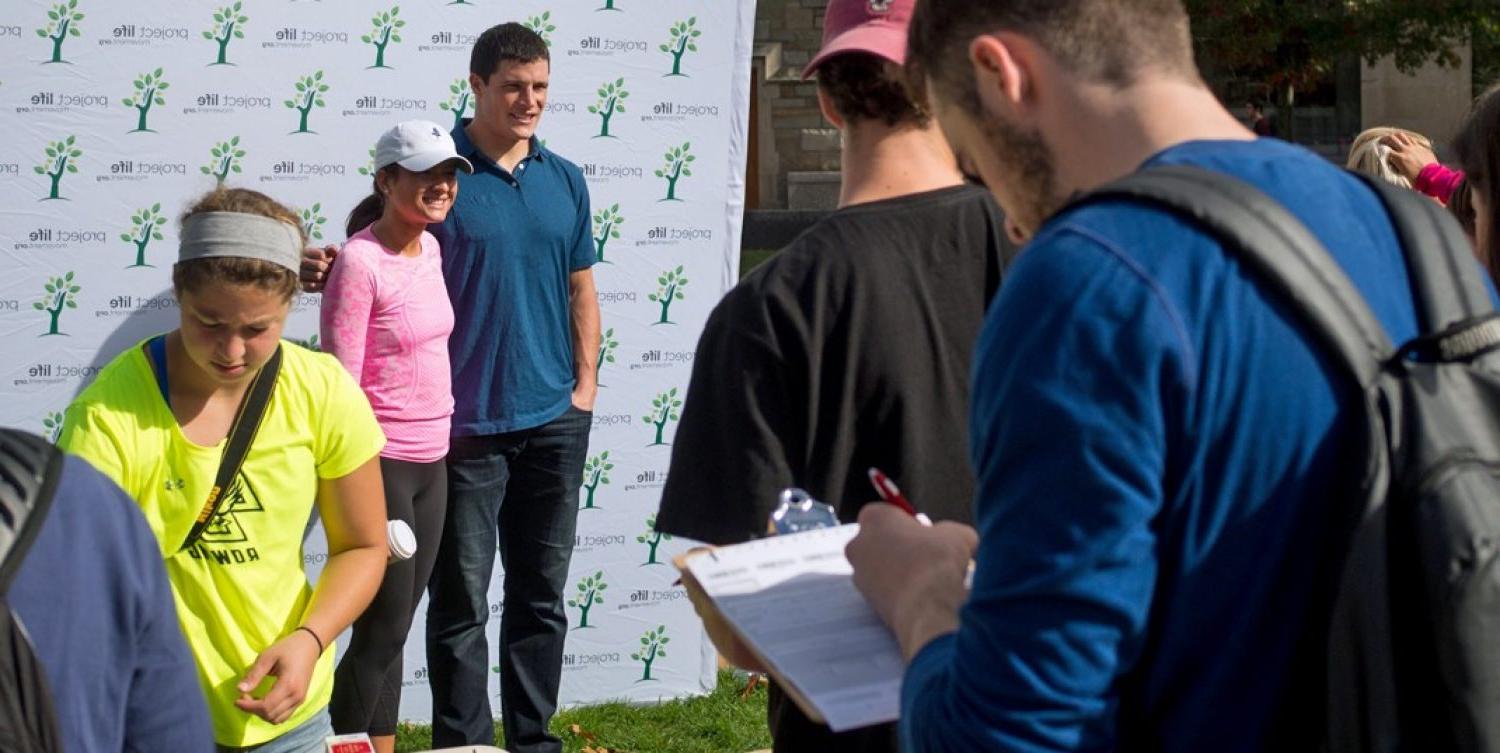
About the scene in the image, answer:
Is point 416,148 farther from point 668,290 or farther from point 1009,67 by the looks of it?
point 1009,67

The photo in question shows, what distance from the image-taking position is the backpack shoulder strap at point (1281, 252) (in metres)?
1.17

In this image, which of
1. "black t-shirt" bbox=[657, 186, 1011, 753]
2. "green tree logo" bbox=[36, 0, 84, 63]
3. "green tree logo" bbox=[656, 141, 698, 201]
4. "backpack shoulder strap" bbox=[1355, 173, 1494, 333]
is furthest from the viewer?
"green tree logo" bbox=[656, 141, 698, 201]

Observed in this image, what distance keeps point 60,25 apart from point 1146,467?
4017 millimetres

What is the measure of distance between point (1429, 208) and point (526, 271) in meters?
3.48

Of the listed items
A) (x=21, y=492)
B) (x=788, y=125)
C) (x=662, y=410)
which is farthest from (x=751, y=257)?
(x=21, y=492)

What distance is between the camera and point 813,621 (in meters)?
1.51

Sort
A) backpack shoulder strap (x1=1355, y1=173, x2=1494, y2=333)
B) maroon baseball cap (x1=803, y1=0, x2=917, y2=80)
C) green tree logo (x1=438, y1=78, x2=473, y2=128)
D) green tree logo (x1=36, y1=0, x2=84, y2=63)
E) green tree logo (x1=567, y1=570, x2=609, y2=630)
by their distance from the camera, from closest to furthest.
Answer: backpack shoulder strap (x1=1355, y1=173, x2=1494, y2=333) < maroon baseball cap (x1=803, y1=0, x2=917, y2=80) < green tree logo (x1=36, y1=0, x2=84, y2=63) < green tree logo (x1=438, y1=78, x2=473, y2=128) < green tree logo (x1=567, y1=570, x2=609, y2=630)

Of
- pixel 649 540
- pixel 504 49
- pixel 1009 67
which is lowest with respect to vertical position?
pixel 649 540

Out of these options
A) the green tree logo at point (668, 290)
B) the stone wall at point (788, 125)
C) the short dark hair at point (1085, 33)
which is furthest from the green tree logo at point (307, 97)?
the stone wall at point (788, 125)

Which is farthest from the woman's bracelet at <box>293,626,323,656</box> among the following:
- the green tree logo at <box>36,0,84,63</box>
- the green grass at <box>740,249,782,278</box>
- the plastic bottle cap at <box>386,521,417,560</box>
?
the green grass at <box>740,249,782,278</box>

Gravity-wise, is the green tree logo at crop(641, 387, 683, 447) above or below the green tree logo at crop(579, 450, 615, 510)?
above

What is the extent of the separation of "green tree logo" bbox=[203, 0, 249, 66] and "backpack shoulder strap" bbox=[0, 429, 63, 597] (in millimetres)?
3331

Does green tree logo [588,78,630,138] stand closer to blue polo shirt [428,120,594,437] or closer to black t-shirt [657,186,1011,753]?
blue polo shirt [428,120,594,437]

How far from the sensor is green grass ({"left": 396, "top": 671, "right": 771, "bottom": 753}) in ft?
16.6
